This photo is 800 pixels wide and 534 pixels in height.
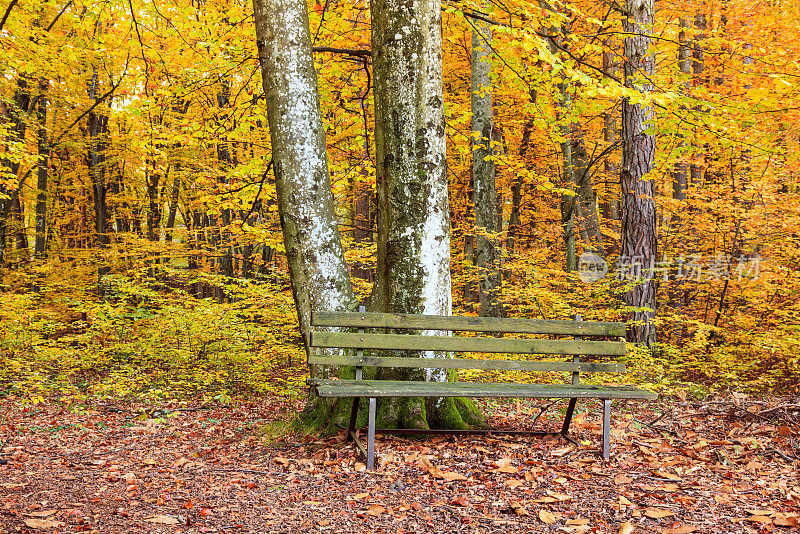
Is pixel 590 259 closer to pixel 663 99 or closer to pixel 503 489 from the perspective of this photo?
pixel 663 99

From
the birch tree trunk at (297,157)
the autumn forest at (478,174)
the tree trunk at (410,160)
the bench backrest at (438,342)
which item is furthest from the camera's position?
the autumn forest at (478,174)

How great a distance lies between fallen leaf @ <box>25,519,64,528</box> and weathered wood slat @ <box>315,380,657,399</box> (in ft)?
4.97

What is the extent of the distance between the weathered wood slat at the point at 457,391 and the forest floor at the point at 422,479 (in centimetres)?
48

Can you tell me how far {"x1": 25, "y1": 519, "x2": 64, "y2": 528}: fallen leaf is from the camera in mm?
2738

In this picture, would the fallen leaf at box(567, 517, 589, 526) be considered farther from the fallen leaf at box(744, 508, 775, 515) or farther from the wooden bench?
the wooden bench

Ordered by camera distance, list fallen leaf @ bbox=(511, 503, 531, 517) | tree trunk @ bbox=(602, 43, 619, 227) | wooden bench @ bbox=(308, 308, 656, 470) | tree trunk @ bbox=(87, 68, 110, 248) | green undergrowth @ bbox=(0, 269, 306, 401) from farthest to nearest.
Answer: tree trunk @ bbox=(602, 43, 619, 227) → tree trunk @ bbox=(87, 68, 110, 248) → green undergrowth @ bbox=(0, 269, 306, 401) → wooden bench @ bbox=(308, 308, 656, 470) → fallen leaf @ bbox=(511, 503, 531, 517)

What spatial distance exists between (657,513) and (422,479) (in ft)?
4.58

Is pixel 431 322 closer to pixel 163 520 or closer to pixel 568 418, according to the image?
pixel 568 418

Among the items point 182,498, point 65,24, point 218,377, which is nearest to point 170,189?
point 65,24

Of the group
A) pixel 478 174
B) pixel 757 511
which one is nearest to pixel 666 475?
pixel 757 511

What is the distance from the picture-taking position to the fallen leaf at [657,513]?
2.94 m

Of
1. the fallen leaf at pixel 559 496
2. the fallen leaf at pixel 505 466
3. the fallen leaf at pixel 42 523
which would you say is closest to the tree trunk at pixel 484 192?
the fallen leaf at pixel 505 466

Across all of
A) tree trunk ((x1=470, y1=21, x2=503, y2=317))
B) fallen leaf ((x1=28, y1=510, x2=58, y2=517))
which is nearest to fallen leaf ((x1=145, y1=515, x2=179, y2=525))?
fallen leaf ((x1=28, y1=510, x2=58, y2=517))

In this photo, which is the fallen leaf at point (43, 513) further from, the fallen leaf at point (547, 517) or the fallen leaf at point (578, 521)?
the fallen leaf at point (578, 521)
